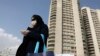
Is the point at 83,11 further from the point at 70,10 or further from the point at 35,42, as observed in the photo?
the point at 35,42

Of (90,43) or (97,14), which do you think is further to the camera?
(97,14)

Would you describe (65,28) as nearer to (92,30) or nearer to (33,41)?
(92,30)

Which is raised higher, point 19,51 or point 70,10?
point 70,10

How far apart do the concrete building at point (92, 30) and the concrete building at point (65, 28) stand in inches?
517

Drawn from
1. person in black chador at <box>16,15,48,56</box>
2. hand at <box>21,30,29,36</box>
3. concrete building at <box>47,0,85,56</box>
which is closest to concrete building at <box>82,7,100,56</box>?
concrete building at <box>47,0,85,56</box>

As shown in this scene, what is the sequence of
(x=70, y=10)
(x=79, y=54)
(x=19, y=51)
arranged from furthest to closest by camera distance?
(x=70, y=10), (x=79, y=54), (x=19, y=51)

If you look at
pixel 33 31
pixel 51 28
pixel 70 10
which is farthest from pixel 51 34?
pixel 33 31

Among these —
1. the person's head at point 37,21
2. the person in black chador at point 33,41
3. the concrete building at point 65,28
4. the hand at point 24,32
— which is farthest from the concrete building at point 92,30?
the hand at point 24,32

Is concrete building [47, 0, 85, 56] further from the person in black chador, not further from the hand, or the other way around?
the hand

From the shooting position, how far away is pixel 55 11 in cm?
8962

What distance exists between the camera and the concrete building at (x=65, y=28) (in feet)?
266

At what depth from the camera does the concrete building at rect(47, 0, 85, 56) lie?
80938 millimetres

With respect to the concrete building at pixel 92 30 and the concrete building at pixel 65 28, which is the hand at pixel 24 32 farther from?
the concrete building at pixel 92 30

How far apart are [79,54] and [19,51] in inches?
3108
